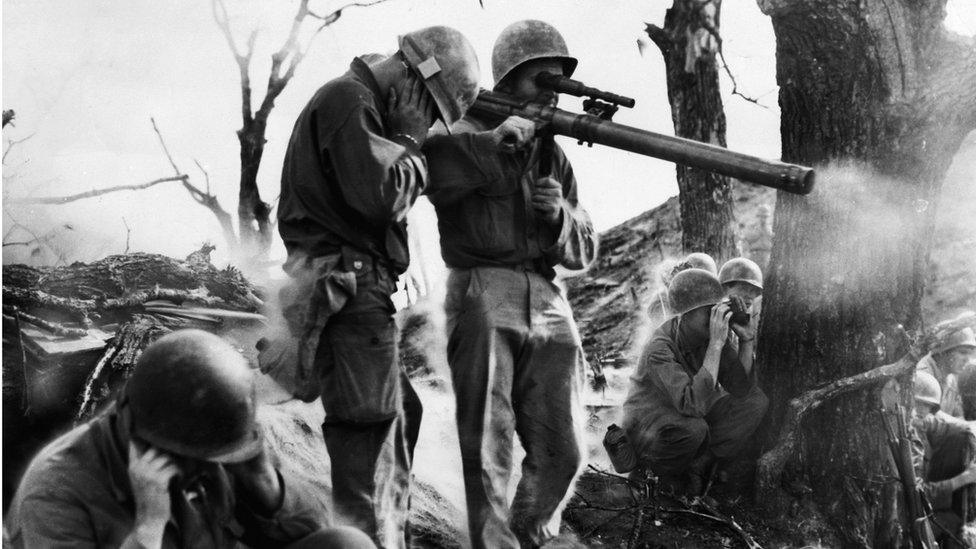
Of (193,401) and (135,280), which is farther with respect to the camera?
(135,280)

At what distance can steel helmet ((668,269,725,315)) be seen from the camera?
19.1 feet

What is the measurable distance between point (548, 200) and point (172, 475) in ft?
7.21

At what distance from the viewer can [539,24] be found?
17.1 ft

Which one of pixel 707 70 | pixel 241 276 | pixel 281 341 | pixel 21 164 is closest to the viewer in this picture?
pixel 281 341

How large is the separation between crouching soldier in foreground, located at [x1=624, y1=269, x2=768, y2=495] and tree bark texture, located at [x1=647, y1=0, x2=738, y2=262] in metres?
1.56

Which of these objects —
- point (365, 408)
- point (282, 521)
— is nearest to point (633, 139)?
point (365, 408)

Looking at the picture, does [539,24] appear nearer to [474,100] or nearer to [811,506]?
[474,100]

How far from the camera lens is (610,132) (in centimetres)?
496

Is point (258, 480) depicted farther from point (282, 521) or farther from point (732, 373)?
point (732, 373)

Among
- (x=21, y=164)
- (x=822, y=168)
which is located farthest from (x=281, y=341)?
(x=822, y=168)

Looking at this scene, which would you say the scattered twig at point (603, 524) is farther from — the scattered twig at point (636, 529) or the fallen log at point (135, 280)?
the fallen log at point (135, 280)

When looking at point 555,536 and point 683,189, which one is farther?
point 683,189

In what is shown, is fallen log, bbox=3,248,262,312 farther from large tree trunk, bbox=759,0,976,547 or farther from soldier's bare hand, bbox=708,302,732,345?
large tree trunk, bbox=759,0,976,547

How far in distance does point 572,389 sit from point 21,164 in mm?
2547
